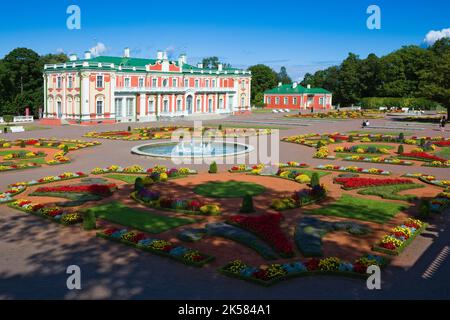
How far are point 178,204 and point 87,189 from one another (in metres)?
5.02

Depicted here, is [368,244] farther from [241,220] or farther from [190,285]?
[190,285]

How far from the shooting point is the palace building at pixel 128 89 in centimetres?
5897

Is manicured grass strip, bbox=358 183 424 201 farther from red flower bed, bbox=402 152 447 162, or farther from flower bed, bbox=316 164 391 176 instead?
red flower bed, bbox=402 152 447 162

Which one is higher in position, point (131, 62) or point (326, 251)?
point (131, 62)

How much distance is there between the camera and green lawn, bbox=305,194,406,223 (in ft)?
56.6

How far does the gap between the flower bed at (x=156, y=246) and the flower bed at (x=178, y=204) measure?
3047 mm

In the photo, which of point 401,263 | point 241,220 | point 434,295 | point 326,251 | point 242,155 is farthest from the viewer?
point 242,155

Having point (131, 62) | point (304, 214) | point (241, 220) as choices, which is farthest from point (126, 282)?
point (131, 62)

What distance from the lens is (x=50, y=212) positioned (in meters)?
17.2

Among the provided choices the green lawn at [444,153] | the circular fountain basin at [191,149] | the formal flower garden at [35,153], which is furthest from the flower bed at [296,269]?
the green lawn at [444,153]

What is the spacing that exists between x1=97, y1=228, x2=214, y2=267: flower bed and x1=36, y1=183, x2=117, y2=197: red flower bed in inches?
211

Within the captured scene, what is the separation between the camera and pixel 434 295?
35.4 feet

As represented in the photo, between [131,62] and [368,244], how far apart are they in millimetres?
56960
